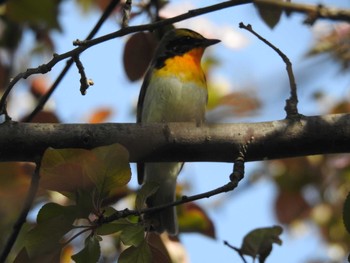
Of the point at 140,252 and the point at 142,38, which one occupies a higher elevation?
the point at 142,38

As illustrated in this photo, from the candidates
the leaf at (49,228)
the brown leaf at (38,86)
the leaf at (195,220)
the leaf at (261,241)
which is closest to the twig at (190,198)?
the leaf at (49,228)

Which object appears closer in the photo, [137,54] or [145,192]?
[145,192]

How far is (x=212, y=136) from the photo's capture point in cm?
271

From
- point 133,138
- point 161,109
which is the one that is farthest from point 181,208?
point 133,138

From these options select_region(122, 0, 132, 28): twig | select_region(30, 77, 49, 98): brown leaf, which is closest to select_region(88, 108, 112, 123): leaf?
select_region(30, 77, 49, 98): brown leaf

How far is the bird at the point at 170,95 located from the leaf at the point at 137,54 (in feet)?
0.79

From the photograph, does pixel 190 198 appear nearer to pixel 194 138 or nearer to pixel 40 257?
pixel 194 138

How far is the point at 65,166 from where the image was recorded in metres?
2.28

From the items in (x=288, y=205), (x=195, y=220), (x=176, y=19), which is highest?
(x=288, y=205)

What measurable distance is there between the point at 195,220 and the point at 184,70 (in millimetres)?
1328

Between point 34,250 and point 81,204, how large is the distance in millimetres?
229

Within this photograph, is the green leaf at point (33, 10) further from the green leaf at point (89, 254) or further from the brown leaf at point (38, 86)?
the brown leaf at point (38, 86)

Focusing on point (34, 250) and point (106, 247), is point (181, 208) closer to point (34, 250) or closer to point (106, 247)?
point (106, 247)

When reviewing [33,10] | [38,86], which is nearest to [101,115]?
[38,86]
